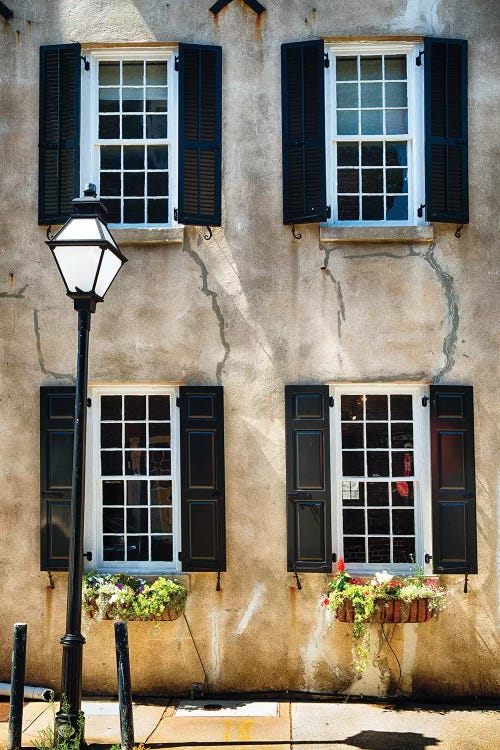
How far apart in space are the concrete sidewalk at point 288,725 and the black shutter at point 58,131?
4876 millimetres

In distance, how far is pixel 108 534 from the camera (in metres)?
8.11

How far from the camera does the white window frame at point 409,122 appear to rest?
8.16 metres

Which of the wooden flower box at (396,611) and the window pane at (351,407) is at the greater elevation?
the window pane at (351,407)

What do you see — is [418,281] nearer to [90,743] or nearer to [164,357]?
[164,357]

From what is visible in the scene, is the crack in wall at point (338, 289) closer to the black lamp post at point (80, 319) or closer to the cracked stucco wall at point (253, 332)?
the cracked stucco wall at point (253, 332)

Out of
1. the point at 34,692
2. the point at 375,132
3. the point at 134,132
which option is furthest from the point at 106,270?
the point at 34,692

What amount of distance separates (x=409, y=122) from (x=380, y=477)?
12.2 ft

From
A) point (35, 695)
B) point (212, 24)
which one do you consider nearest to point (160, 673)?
point (35, 695)

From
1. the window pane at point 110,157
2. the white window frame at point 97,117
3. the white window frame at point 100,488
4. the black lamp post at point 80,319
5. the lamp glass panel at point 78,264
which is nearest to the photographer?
the black lamp post at point 80,319

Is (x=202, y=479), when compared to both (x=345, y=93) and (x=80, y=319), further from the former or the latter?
(x=345, y=93)

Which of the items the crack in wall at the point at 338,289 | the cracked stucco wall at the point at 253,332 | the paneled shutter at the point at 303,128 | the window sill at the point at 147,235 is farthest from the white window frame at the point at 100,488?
the paneled shutter at the point at 303,128

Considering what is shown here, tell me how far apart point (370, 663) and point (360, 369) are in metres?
2.91

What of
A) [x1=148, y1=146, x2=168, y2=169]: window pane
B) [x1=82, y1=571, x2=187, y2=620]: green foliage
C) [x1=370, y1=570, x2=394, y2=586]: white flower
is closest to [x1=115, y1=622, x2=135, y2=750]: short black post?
[x1=82, y1=571, x2=187, y2=620]: green foliage

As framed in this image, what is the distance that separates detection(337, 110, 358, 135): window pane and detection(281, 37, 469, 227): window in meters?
0.01
